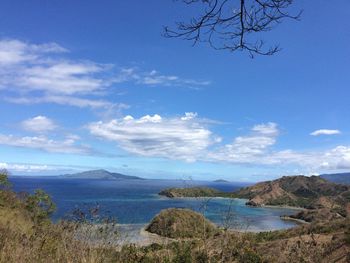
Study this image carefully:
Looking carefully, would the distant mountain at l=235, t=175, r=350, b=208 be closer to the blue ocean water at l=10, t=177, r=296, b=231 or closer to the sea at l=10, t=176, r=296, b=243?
the sea at l=10, t=176, r=296, b=243

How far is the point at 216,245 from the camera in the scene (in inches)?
Result: 283

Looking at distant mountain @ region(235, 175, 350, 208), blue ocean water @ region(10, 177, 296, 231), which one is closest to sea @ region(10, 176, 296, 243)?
blue ocean water @ region(10, 177, 296, 231)

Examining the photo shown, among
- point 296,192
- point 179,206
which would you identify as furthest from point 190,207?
point 296,192

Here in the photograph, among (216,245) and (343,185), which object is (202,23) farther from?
(343,185)

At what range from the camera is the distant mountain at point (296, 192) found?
10844cm

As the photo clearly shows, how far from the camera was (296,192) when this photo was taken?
126m

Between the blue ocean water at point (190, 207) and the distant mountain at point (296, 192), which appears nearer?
the blue ocean water at point (190, 207)

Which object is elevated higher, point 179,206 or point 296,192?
point 296,192

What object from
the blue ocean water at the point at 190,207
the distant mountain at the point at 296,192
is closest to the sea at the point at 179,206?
the blue ocean water at the point at 190,207

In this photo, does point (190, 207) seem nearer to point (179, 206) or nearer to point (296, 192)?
point (179, 206)

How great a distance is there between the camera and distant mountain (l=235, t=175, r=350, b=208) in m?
108

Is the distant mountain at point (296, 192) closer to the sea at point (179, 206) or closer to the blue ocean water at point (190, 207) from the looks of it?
the sea at point (179, 206)

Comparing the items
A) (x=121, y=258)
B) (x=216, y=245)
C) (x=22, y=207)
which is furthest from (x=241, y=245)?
(x=22, y=207)

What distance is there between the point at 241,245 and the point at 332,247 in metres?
6.87
